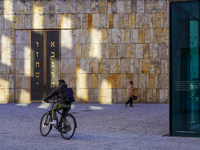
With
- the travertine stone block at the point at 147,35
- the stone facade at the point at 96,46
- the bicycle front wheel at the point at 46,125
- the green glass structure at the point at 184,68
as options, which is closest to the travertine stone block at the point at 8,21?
the stone facade at the point at 96,46

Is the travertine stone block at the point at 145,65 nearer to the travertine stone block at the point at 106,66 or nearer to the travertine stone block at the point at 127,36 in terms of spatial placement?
the travertine stone block at the point at 127,36

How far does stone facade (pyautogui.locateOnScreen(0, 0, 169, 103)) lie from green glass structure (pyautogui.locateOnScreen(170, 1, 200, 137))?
14169 millimetres

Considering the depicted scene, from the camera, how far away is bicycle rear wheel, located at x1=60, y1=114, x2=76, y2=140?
870cm

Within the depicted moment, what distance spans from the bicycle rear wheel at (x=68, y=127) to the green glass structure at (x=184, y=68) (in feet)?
8.78

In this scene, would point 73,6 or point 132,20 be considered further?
point 73,6

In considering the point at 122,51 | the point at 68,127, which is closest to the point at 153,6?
the point at 122,51

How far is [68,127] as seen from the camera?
345 inches

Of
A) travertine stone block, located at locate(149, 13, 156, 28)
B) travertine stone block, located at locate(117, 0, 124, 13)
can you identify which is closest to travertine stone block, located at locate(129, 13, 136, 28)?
travertine stone block, located at locate(117, 0, 124, 13)

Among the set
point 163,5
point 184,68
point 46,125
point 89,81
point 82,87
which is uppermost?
point 163,5

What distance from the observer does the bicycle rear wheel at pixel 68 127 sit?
342 inches

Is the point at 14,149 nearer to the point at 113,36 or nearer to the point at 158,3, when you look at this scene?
→ the point at 113,36

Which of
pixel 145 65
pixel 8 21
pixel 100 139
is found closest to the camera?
pixel 100 139

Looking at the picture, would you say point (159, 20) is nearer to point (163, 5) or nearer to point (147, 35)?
point (163, 5)

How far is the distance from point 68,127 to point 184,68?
11.5 feet
